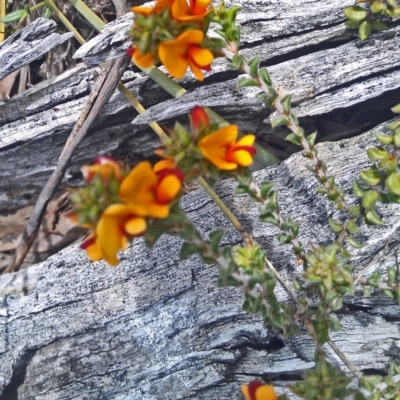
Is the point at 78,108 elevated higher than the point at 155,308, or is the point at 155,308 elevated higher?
the point at 78,108

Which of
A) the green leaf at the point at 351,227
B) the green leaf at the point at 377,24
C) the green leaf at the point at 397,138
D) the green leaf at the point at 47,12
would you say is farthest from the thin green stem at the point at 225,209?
the green leaf at the point at 47,12

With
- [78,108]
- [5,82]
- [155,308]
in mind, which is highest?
[5,82]

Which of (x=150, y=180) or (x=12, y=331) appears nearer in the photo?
(x=150, y=180)

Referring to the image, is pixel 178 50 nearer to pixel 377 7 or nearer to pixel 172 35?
pixel 172 35

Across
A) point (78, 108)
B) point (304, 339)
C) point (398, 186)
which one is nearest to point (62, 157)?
point (78, 108)

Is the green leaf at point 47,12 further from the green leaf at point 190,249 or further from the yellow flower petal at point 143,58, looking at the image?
the green leaf at point 190,249

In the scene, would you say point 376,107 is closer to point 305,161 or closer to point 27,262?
point 305,161

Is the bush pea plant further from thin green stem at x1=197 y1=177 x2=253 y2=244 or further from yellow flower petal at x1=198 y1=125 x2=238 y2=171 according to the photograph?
thin green stem at x1=197 y1=177 x2=253 y2=244
